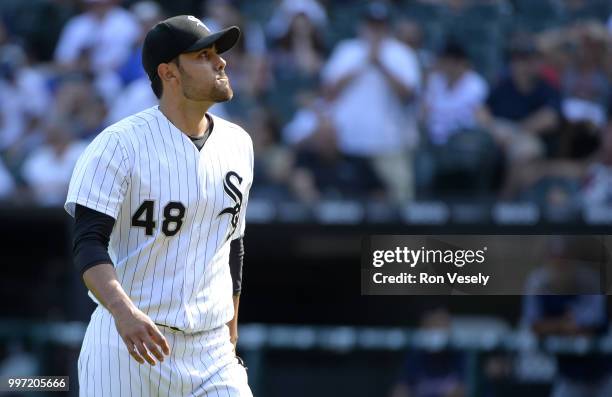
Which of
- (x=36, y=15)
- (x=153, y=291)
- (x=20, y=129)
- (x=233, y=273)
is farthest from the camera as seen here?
(x=36, y=15)

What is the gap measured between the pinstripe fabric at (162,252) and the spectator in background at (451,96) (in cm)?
430

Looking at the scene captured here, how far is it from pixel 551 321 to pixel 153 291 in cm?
442

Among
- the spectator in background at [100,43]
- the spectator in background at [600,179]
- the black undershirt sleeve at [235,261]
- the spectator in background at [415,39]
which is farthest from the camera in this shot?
the spectator in background at [100,43]

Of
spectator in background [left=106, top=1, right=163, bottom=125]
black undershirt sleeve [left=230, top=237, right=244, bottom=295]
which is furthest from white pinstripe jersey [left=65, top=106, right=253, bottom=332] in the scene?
spectator in background [left=106, top=1, right=163, bottom=125]

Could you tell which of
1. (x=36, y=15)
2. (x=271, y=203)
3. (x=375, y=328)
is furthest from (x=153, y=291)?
(x=36, y=15)

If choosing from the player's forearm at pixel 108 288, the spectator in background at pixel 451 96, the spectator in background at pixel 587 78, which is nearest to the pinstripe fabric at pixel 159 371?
the player's forearm at pixel 108 288

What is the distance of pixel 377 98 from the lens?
805 centimetres

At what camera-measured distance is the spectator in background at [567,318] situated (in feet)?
24.6

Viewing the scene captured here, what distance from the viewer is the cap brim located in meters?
3.80

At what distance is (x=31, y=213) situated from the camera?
27.3 ft

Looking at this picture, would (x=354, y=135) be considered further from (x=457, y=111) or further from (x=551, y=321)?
(x=551, y=321)

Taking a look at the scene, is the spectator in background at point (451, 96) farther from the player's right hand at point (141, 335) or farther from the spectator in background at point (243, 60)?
the player's right hand at point (141, 335)

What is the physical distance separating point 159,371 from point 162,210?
1.67 feet

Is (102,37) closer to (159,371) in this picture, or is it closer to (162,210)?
(162,210)
